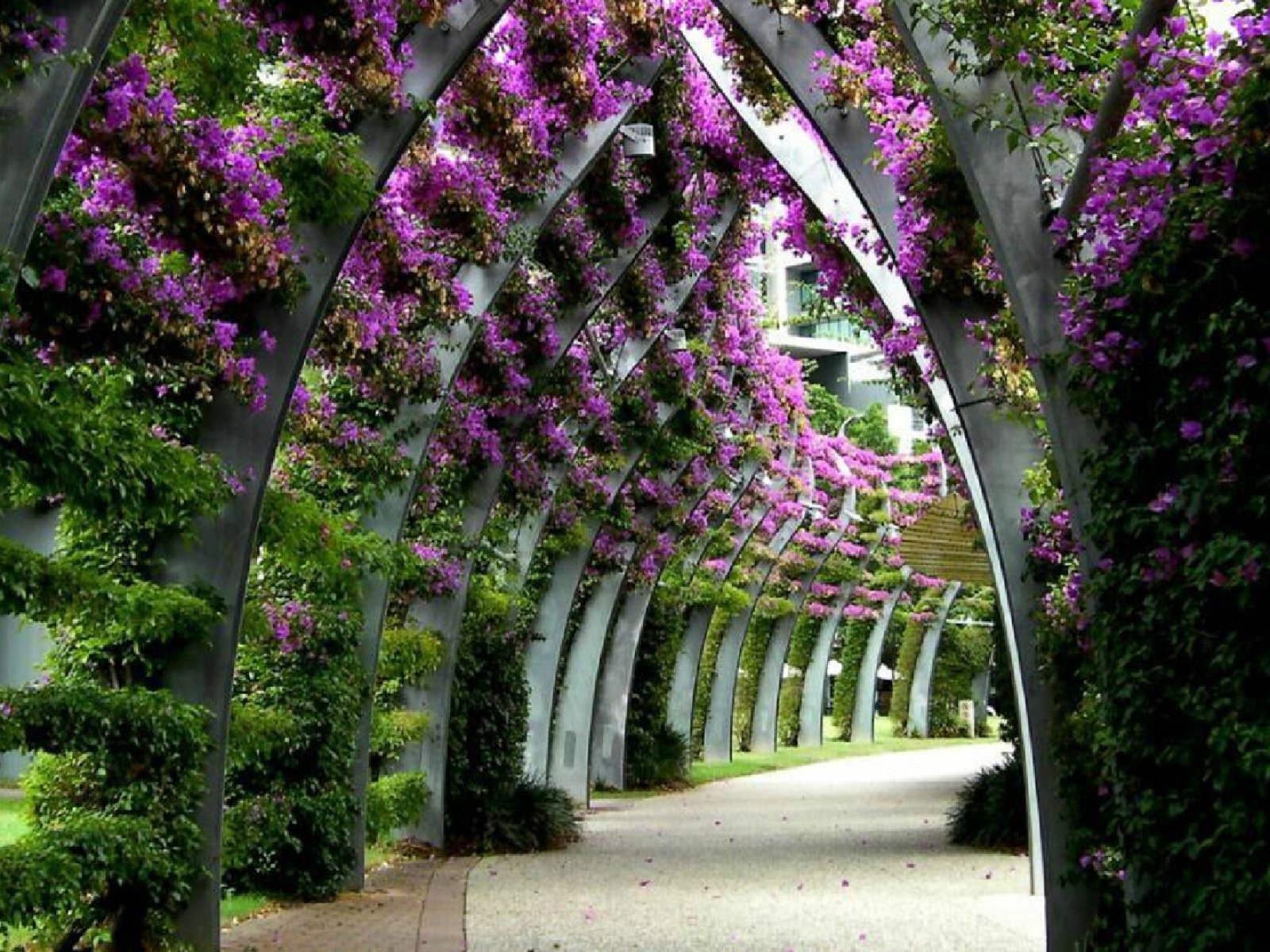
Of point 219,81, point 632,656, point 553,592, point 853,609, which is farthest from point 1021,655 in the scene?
point 853,609

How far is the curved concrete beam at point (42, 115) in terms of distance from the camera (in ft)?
15.6

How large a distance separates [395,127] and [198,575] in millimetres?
2559

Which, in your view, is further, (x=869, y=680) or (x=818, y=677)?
(x=869, y=680)

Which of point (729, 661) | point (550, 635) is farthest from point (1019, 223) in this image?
point (729, 661)

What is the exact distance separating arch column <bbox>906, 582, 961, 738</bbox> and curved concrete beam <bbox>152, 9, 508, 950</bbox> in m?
36.9

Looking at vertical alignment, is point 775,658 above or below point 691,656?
above

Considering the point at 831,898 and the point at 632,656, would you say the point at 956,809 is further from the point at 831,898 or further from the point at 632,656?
the point at 632,656

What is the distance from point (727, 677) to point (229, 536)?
93.7ft

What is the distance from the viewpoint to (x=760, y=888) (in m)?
13.3

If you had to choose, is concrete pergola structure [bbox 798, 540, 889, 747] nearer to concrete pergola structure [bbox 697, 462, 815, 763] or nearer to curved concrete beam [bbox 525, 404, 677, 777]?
concrete pergola structure [bbox 697, 462, 815, 763]

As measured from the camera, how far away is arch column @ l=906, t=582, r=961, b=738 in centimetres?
4522

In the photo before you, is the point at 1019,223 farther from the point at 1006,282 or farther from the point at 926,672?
the point at 926,672

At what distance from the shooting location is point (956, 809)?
1725 centimetres

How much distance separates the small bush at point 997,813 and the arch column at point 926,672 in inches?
1088
